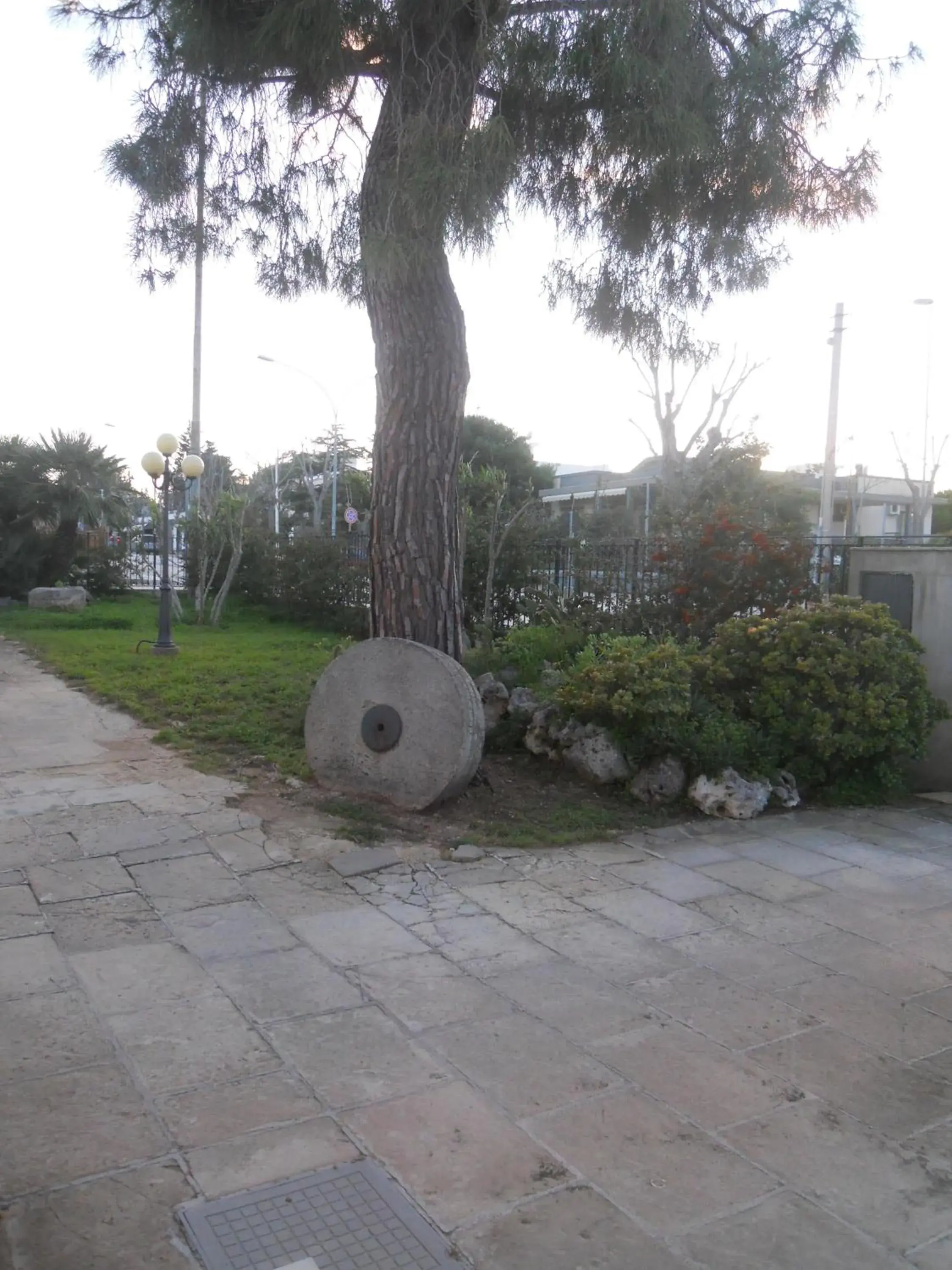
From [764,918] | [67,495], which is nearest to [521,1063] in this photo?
[764,918]

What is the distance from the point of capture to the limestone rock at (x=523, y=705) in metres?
7.50

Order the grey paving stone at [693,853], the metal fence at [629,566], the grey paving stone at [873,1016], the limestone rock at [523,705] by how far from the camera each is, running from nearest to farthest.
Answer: the grey paving stone at [873,1016]
the grey paving stone at [693,853]
the limestone rock at [523,705]
the metal fence at [629,566]

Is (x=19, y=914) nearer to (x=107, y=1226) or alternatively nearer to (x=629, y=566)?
(x=107, y=1226)

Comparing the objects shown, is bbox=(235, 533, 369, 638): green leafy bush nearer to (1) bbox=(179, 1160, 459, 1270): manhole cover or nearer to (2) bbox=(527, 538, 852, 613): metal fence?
(2) bbox=(527, 538, 852, 613): metal fence

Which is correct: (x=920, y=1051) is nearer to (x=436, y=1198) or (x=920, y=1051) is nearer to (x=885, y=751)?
(x=436, y=1198)

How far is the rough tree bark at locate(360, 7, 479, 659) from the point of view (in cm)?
695

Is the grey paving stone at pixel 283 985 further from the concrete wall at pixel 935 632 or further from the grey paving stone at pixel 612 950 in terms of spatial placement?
the concrete wall at pixel 935 632

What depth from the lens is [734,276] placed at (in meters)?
8.30

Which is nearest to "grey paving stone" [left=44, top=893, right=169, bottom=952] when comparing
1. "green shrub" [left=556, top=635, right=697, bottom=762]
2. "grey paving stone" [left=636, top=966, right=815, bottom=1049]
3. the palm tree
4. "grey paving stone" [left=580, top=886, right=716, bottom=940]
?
"grey paving stone" [left=580, top=886, right=716, bottom=940]

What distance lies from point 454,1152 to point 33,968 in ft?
6.62

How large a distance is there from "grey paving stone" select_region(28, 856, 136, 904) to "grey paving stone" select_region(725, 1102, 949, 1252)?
3.16 meters

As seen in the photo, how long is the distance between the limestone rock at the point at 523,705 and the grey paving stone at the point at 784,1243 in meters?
4.87

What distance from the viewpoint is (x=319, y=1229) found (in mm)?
2537

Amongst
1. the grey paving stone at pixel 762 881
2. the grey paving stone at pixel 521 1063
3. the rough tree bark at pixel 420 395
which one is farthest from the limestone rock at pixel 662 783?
the grey paving stone at pixel 521 1063
